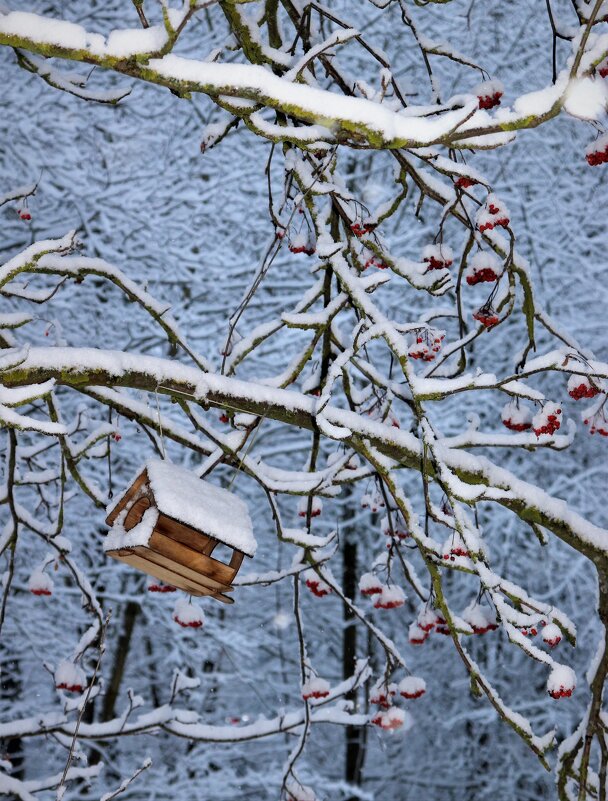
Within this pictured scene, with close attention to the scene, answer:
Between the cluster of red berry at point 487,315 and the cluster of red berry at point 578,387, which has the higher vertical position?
the cluster of red berry at point 487,315

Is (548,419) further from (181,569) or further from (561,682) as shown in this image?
(181,569)

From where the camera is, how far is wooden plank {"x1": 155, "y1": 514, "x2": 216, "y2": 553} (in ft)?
6.89

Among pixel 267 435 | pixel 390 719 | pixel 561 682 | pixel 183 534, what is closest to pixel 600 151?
pixel 561 682

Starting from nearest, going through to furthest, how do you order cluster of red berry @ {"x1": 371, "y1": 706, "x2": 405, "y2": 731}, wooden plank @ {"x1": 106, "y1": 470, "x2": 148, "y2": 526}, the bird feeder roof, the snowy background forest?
1. the bird feeder roof
2. wooden plank @ {"x1": 106, "y1": 470, "x2": 148, "y2": 526}
3. cluster of red berry @ {"x1": 371, "y1": 706, "x2": 405, "y2": 731}
4. the snowy background forest

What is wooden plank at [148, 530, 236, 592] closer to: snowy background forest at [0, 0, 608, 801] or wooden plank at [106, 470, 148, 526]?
wooden plank at [106, 470, 148, 526]

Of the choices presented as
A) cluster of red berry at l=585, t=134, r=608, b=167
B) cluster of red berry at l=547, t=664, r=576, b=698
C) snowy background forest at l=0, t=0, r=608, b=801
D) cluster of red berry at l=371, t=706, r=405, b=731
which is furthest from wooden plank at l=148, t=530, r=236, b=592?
Result: snowy background forest at l=0, t=0, r=608, b=801

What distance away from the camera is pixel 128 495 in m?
2.27

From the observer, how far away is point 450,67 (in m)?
7.07

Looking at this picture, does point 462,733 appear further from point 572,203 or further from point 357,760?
point 572,203

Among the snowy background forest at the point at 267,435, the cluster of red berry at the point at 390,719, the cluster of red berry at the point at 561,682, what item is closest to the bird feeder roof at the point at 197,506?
the cluster of red berry at the point at 561,682

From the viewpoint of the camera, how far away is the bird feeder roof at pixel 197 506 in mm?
1980

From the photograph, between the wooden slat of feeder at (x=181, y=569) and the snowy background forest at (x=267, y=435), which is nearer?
the wooden slat of feeder at (x=181, y=569)

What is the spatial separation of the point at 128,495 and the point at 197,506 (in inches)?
12.2

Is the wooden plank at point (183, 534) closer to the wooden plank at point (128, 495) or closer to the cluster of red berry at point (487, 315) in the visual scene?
the wooden plank at point (128, 495)
